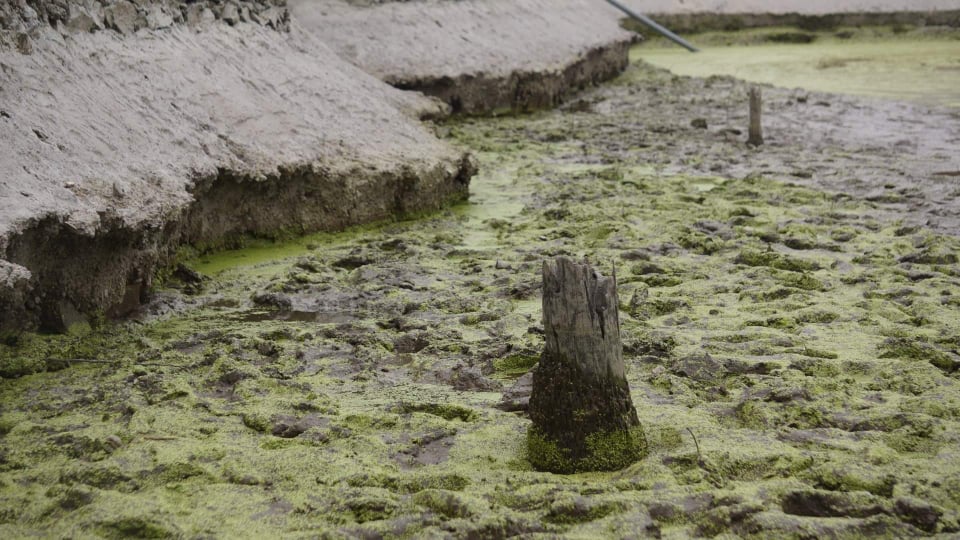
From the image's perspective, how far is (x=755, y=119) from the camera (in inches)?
289

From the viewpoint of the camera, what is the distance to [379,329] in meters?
3.86

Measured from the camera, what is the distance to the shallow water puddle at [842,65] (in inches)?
390

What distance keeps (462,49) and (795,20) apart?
7.41 meters

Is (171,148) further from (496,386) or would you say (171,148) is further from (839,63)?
(839,63)

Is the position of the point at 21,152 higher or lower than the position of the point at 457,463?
higher

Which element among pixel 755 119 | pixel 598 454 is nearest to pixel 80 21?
pixel 598 454

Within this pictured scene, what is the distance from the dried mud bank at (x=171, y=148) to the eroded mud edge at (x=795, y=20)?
31.5 ft

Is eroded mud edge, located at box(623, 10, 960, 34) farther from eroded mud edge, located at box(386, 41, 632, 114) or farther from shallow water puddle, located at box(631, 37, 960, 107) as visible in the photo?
eroded mud edge, located at box(386, 41, 632, 114)

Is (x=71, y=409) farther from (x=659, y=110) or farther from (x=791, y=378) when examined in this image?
(x=659, y=110)

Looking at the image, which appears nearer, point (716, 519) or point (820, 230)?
point (716, 519)

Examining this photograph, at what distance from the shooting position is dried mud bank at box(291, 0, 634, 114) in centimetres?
859

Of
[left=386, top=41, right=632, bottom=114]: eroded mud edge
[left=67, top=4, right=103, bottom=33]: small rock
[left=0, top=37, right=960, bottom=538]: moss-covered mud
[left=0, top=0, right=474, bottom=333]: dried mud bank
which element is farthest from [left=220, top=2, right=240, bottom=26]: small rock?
[left=386, top=41, right=632, bottom=114]: eroded mud edge

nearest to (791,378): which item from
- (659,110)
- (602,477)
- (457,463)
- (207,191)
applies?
(602,477)

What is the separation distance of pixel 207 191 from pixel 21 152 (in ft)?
3.60
